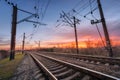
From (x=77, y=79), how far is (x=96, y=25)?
13573mm

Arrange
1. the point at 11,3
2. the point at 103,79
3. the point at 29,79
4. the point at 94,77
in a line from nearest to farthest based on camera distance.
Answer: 1. the point at 103,79
2. the point at 94,77
3. the point at 29,79
4. the point at 11,3

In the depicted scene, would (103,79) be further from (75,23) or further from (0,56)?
(0,56)

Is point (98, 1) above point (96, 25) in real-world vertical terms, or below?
above

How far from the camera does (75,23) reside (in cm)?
2822

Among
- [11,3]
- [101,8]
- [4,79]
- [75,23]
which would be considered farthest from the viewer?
[75,23]

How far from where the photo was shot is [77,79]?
566 centimetres

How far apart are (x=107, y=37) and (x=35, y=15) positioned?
44.3 feet

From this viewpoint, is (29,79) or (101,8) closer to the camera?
(29,79)

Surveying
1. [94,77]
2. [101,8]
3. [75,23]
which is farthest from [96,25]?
[94,77]

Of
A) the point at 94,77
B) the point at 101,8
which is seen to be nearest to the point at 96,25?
the point at 101,8

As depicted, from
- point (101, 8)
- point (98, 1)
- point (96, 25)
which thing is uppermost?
point (98, 1)

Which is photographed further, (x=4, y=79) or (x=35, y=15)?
(x=35, y=15)

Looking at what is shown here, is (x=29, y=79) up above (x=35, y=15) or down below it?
below

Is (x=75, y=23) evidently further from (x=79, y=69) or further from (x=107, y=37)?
(x=79, y=69)
